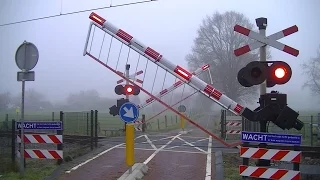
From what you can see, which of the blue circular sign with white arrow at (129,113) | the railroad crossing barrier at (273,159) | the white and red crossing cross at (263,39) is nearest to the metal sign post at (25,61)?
the blue circular sign with white arrow at (129,113)

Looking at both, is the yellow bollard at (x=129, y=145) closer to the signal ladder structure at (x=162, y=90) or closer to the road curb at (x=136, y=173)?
the road curb at (x=136, y=173)

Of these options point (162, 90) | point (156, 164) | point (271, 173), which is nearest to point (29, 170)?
point (156, 164)

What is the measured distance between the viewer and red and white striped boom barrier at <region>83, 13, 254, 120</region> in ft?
37.1

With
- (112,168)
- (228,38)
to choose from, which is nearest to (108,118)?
(228,38)

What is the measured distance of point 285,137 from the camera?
6.20 m

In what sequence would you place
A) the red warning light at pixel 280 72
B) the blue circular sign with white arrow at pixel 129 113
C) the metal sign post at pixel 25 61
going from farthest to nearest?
the metal sign post at pixel 25 61
the blue circular sign with white arrow at pixel 129 113
the red warning light at pixel 280 72

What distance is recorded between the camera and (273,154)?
6.50 metres

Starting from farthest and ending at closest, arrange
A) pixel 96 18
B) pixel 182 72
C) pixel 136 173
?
pixel 96 18, pixel 182 72, pixel 136 173

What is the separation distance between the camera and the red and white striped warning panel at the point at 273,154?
6258 millimetres

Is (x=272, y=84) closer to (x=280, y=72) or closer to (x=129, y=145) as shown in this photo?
(x=280, y=72)

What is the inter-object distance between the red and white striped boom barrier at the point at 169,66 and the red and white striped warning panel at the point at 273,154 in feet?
11.3

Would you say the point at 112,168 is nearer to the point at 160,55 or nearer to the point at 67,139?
the point at 160,55

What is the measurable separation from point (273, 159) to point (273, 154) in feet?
0.32

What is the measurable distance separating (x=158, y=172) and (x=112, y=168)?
136 cm
